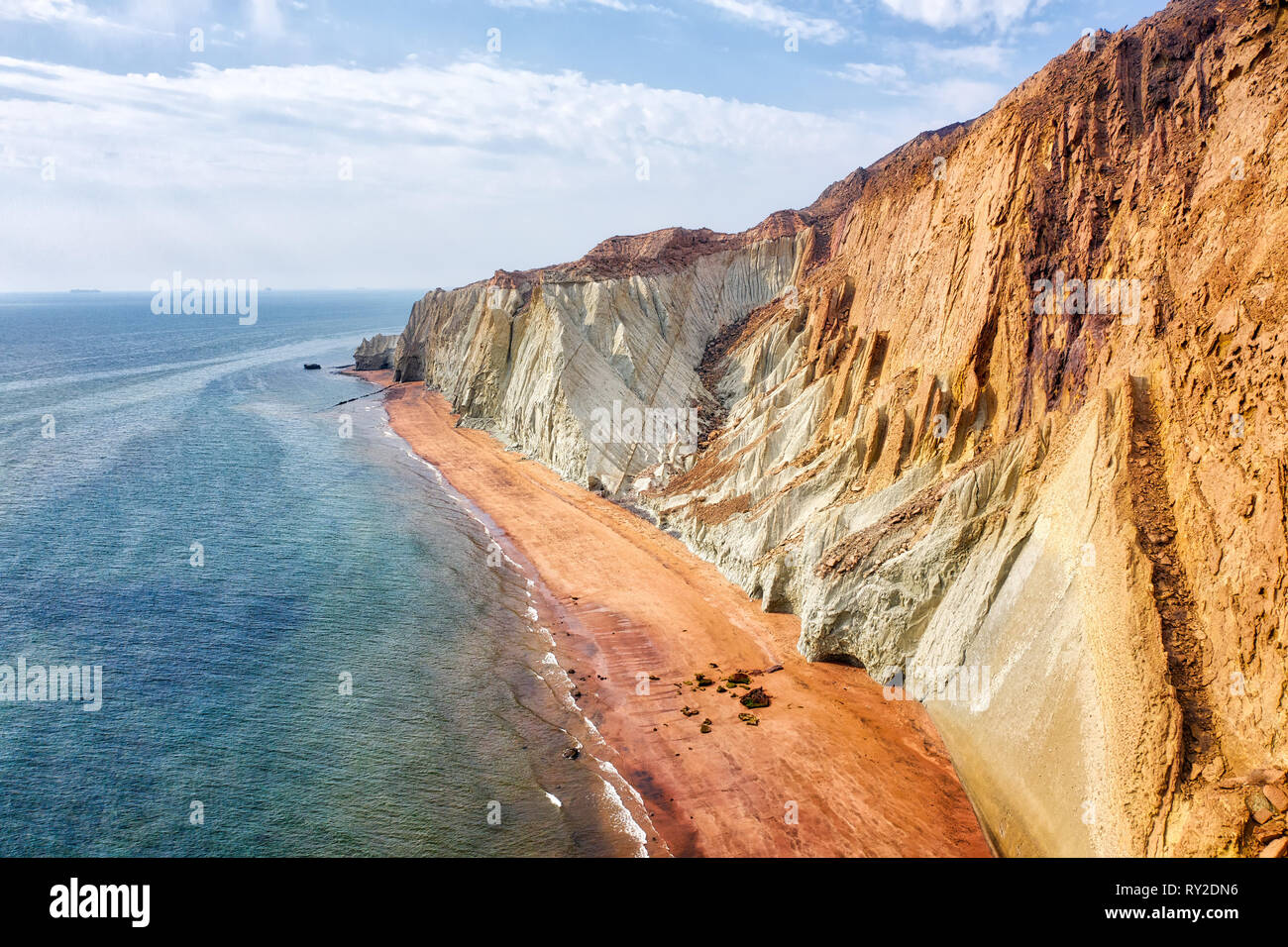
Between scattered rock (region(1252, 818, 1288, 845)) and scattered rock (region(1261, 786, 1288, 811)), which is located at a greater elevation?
scattered rock (region(1261, 786, 1288, 811))

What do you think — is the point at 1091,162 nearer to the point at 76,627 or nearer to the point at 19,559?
the point at 76,627

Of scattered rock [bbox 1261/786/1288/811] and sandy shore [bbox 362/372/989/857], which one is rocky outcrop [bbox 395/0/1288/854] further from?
sandy shore [bbox 362/372/989/857]

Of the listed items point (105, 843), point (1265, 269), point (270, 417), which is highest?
point (1265, 269)

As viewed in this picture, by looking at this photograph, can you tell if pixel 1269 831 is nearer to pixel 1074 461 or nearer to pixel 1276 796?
pixel 1276 796

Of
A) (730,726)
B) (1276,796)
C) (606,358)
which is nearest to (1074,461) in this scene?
(1276,796)

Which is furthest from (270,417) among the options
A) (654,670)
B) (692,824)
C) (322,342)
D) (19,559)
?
(322,342)

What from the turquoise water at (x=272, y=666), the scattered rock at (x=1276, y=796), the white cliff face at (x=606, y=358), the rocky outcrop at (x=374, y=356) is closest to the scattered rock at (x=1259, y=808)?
the scattered rock at (x=1276, y=796)

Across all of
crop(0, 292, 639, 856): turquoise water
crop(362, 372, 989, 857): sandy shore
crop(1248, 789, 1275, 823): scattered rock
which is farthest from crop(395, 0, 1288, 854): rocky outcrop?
crop(0, 292, 639, 856): turquoise water
